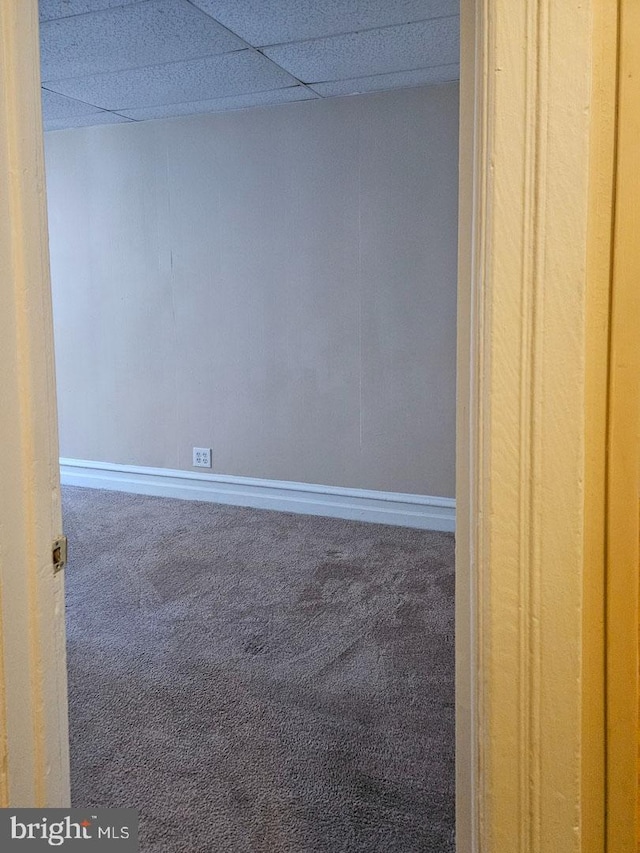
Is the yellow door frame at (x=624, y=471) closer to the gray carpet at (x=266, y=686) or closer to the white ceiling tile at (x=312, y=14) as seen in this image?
the gray carpet at (x=266, y=686)

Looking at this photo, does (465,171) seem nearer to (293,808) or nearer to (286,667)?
(293,808)

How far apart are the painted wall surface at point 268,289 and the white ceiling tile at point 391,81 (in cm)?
7

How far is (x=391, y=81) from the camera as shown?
352 cm

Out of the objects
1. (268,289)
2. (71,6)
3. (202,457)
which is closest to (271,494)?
(202,457)

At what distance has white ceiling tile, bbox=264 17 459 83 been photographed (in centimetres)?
287

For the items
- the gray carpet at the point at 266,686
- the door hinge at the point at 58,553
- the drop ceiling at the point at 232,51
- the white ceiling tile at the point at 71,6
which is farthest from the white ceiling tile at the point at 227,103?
the door hinge at the point at 58,553

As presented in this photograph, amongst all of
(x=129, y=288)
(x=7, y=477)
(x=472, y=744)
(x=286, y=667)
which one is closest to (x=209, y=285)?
(x=129, y=288)

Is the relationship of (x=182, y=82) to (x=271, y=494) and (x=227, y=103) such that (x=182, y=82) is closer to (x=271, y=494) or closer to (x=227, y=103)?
(x=227, y=103)

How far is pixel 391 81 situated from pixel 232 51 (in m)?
0.89

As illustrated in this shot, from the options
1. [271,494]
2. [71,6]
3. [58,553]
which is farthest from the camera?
[271,494]

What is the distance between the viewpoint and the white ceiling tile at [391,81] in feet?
11.1

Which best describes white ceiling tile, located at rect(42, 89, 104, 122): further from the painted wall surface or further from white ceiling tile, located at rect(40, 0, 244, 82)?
white ceiling tile, located at rect(40, 0, 244, 82)

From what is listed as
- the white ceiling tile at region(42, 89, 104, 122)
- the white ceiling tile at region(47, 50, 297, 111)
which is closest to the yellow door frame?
the white ceiling tile at region(47, 50, 297, 111)

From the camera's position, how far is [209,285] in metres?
4.26
